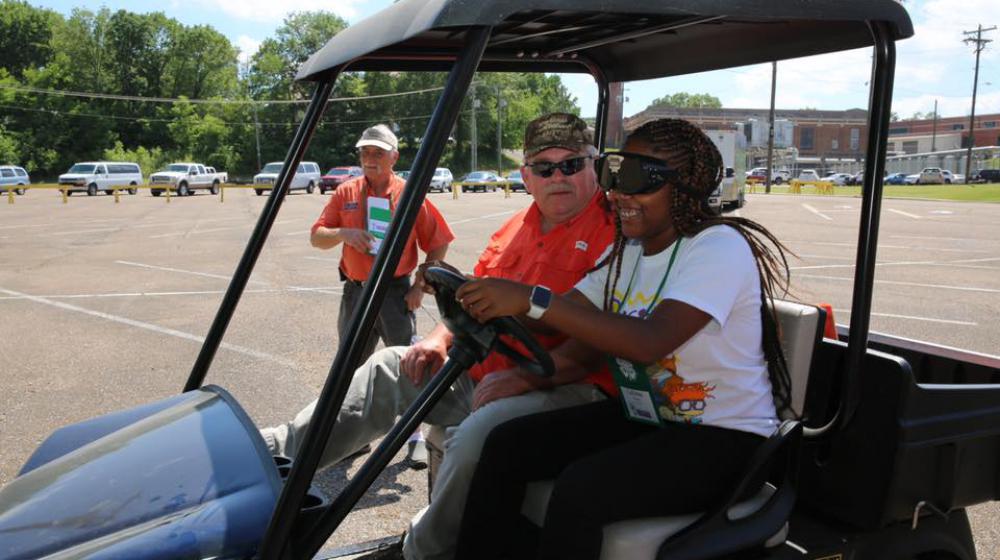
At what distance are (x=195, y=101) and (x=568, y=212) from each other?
75.8m

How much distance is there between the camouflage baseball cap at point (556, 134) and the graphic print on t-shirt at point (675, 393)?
1058 mm

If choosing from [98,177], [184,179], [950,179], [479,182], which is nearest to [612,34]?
[184,179]

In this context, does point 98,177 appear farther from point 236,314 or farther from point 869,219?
point 869,219

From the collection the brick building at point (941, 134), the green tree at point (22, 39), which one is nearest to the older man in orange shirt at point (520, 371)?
the green tree at point (22, 39)

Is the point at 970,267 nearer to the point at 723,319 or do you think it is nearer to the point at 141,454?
the point at 723,319

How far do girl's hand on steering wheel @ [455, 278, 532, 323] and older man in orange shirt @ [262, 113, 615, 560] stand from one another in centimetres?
60

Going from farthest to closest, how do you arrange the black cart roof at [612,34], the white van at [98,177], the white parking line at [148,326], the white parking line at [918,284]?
the white van at [98,177] → the white parking line at [918,284] → the white parking line at [148,326] → the black cart roof at [612,34]

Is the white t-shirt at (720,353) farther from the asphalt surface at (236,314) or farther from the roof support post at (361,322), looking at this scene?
the asphalt surface at (236,314)

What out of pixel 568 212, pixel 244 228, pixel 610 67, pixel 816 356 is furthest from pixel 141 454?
pixel 244 228

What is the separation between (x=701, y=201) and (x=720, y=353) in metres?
0.40

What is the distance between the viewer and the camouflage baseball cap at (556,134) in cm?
288

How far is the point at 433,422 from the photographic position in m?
2.85

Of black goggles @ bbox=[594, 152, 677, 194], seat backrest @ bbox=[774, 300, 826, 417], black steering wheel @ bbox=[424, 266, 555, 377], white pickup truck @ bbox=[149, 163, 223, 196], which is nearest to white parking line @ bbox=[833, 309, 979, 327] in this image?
seat backrest @ bbox=[774, 300, 826, 417]

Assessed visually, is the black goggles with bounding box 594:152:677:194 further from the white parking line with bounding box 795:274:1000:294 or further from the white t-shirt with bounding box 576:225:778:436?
the white parking line with bounding box 795:274:1000:294
